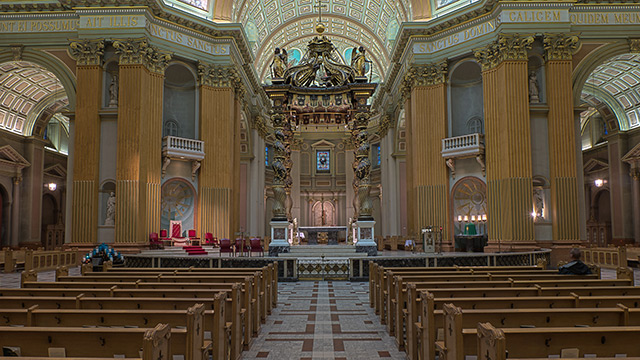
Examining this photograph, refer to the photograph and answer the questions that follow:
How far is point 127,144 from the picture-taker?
1950cm

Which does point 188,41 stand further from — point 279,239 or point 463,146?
point 463,146

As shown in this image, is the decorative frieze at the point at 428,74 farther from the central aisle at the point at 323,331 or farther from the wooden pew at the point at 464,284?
the wooden pew at the point at 464,284

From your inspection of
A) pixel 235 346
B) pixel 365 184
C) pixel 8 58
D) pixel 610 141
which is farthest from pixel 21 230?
pixel 610 141

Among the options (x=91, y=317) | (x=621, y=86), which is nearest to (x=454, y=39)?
(x=621, y=86)

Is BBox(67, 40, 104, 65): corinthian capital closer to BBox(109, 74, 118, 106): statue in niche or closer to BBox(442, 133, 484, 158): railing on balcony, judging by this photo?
BBox(109, 74, 118, 106): statue in niche

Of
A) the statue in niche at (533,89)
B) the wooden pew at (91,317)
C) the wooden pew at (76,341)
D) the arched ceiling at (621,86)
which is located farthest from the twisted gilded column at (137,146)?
the arched ceiling at (621,86)

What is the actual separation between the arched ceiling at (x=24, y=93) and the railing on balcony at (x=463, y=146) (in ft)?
63.2

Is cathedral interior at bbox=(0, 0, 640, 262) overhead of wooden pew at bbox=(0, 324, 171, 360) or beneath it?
overhead

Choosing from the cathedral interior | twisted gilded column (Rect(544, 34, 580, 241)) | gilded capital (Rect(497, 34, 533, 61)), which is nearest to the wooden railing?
the cathedral interior

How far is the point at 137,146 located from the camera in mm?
19672

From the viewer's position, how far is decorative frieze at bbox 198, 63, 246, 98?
22.6 m

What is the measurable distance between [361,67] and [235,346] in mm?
14382

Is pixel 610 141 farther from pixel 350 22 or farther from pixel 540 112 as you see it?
pixel 350 22

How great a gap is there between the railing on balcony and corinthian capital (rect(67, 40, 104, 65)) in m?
15.4
